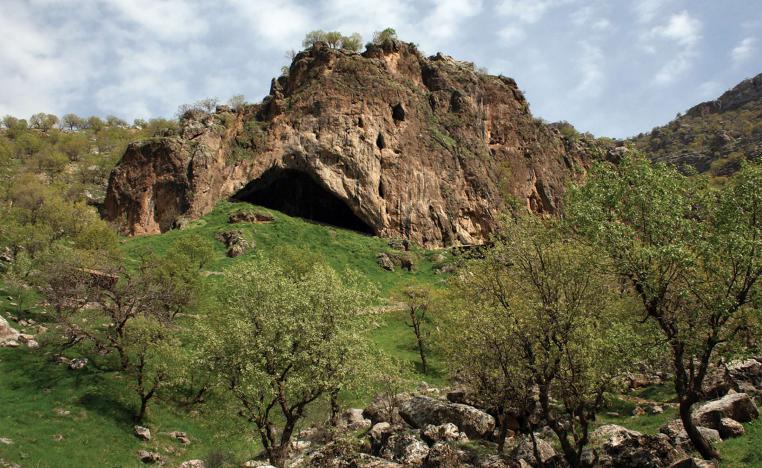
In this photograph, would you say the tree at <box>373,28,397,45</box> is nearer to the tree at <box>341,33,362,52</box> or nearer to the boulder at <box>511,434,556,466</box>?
the tree at <box>341,33,362,52</box>

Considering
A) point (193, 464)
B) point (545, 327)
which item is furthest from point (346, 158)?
point (545, 327)

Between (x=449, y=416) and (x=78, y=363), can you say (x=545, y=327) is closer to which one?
(x=449, y=416)

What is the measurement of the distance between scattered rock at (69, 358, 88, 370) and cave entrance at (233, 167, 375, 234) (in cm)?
4316

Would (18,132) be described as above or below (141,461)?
above

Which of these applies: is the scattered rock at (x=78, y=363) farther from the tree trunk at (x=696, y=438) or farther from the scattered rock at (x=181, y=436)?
Answer: the tree trunk at (x=696, y=438)

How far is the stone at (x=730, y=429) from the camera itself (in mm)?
17859

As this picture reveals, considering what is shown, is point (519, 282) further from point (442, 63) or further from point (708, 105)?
point (708, 105)

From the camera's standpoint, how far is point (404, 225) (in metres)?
70.4

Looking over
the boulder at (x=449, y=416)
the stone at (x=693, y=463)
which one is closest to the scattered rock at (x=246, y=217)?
the boulder at (x=449, y=416)

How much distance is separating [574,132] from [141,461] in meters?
109

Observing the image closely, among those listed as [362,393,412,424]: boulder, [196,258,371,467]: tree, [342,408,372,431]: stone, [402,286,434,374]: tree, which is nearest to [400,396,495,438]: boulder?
[362,393,412,424]: boulder

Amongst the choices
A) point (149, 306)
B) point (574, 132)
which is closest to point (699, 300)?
point (149, 306)

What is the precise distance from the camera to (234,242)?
56.4m

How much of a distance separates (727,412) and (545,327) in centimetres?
840
